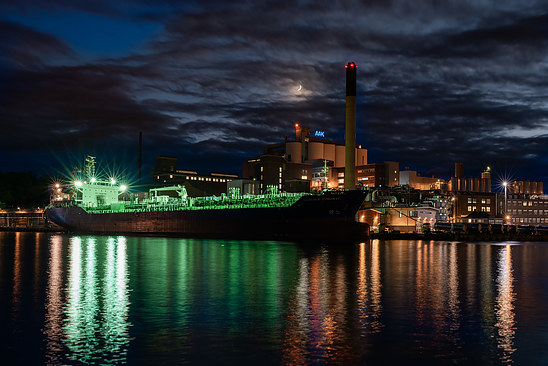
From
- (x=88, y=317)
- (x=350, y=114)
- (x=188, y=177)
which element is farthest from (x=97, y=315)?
(x=188, y=177)

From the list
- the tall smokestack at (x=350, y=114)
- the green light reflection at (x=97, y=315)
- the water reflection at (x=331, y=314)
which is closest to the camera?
the green light reflection at (x=97, y=315)

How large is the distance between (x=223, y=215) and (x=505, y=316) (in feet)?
194

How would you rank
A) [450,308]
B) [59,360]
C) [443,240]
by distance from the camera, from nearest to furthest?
[59,360] → [450,308] → [443,240]

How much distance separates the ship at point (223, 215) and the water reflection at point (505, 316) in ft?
118

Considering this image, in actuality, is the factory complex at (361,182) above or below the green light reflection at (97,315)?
above

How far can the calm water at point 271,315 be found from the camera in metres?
13.8

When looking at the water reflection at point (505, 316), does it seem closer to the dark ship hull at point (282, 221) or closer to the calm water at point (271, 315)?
the calm water at point (271, 315)

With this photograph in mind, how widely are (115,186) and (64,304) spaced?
86516mm

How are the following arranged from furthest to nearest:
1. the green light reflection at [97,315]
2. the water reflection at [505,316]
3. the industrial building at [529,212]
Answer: the industrial building at [529,212], the water reflection at [505,316], the green light reflection at [97,315]

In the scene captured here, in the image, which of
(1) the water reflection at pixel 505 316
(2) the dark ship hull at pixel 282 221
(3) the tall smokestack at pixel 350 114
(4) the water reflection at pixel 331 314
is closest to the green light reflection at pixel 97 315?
(4) the water reflection at pixel 331 314

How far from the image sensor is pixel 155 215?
85.4 m

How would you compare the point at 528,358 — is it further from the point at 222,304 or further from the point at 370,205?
the point at 370,205

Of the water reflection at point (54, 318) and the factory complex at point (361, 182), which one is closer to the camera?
the water reflection at point (54, 318)

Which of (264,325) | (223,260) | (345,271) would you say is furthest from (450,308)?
(223,260)
